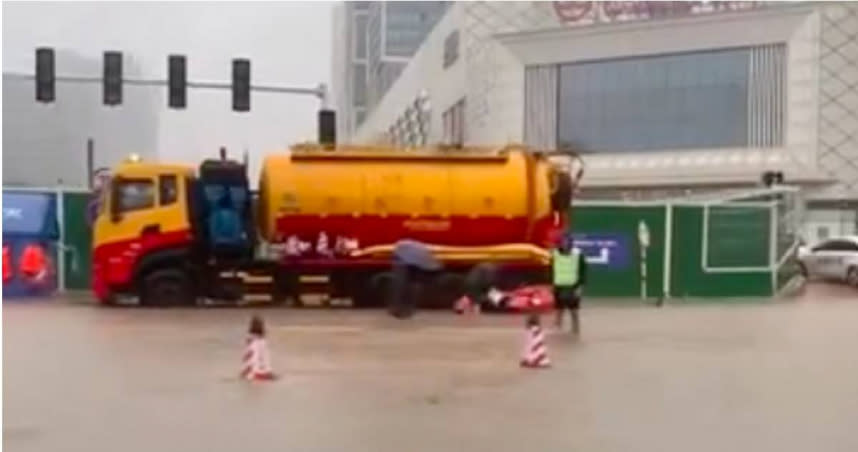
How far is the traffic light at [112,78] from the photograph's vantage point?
104ft

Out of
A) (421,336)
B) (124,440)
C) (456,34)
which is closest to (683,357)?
(421,336)

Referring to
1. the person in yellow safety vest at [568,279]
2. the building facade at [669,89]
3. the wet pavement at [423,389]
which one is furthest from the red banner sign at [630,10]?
the person in yellow safety vest at [568,279]

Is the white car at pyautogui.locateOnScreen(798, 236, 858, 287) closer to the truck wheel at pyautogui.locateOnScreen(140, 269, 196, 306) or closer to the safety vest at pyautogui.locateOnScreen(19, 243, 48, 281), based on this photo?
the truck wheel at pyautogui.locateOnScreen(140, 269, 196, 306)

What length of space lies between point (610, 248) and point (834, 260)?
14.0 meters

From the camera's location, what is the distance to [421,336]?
69.5 feet

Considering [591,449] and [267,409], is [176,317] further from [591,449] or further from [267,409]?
[591,449]

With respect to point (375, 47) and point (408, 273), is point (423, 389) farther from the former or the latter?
point (375, 47)

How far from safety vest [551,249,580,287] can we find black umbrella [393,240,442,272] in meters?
5.07

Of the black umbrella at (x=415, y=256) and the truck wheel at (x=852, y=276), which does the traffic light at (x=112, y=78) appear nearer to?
the black umbrella at (x=415, y=256)

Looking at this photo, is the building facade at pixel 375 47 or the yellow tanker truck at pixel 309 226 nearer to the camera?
the yellow tanker truck at pixel 309 226

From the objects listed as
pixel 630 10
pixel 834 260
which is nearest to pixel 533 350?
pixel 834 260

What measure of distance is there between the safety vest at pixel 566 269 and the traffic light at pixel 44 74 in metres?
13.6

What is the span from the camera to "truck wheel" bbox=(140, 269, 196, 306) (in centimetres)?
2769

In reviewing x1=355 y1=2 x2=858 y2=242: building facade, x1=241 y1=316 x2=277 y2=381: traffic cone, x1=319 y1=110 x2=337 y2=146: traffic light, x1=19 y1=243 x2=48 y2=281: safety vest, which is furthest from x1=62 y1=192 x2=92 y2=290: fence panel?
x1=355 y1=2 x2=858 y2=242: building facade
